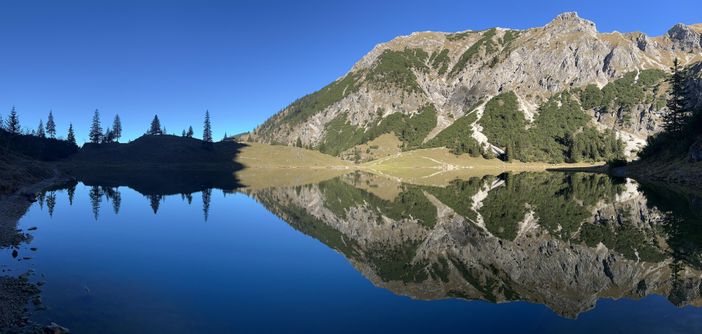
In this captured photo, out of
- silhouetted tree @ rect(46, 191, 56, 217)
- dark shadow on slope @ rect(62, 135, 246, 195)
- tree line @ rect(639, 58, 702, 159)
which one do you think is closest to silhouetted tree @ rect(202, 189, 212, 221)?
silhouetted tree @ rect(46, 191, 56, 217)

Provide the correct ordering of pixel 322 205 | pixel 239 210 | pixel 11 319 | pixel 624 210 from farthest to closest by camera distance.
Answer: pixel 322 205, pixel 239 210, pixel 624 210, pixel 11 319

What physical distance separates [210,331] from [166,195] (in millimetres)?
60962

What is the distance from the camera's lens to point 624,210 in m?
45.5

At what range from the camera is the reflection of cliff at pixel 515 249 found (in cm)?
2055

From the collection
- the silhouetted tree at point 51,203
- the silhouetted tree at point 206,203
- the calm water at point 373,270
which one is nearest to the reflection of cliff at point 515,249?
the calm water at point 373,270

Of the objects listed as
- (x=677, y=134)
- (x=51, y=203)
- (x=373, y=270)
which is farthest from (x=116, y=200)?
(x=677, y=134)

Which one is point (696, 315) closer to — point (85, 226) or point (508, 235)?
point (508, 235)

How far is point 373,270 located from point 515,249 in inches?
448

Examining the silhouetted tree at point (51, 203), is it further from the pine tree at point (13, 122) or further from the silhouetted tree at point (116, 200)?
the pine tree at point (13, 122)

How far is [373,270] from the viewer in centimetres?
2511

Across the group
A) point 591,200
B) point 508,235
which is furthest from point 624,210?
point 508,235

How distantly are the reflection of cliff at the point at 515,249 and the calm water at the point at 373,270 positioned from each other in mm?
142

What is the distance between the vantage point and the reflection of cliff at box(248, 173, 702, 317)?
809 inches

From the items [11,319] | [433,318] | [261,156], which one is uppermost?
[261,156]
